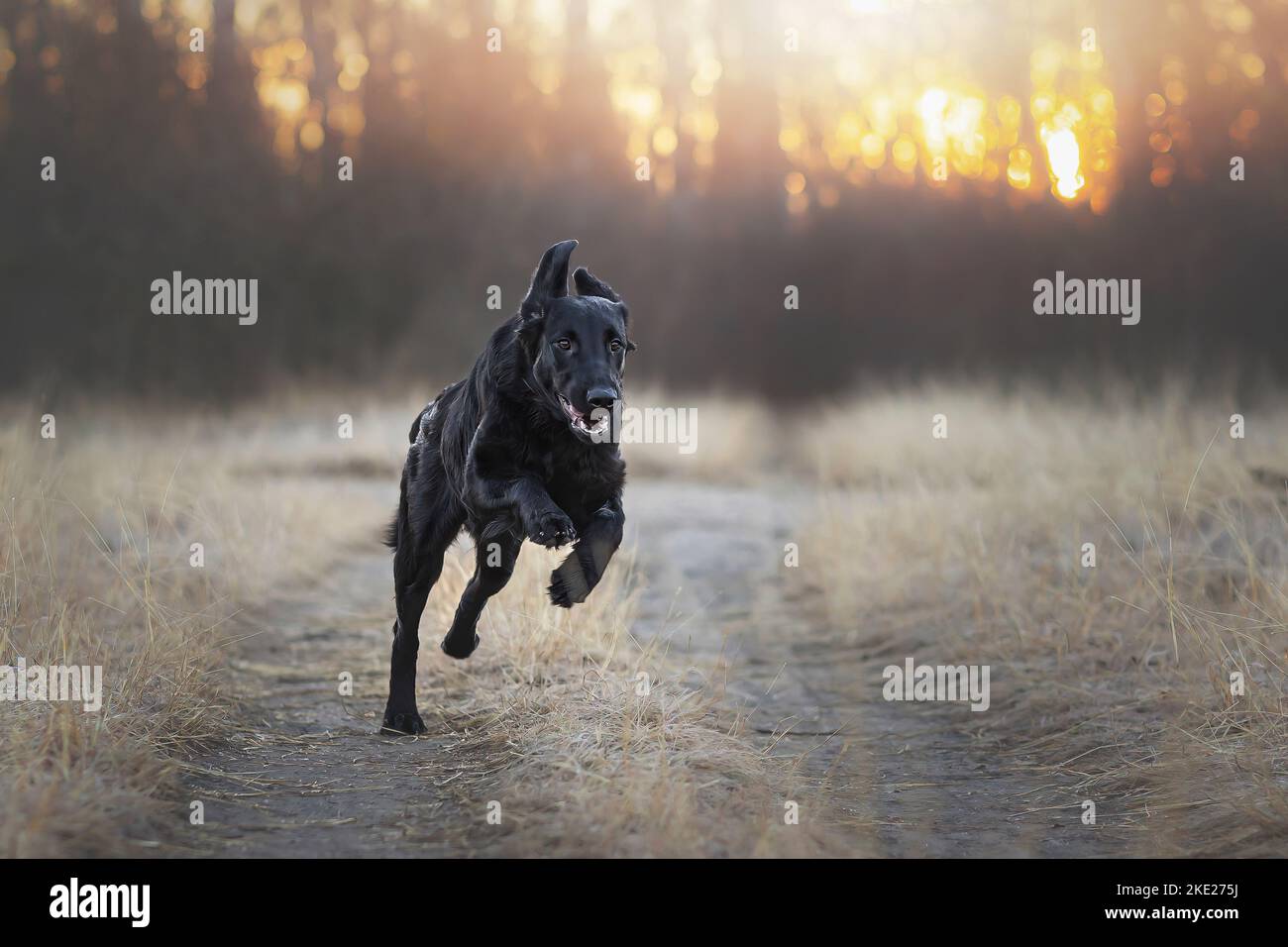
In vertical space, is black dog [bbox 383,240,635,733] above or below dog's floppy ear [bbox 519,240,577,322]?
below

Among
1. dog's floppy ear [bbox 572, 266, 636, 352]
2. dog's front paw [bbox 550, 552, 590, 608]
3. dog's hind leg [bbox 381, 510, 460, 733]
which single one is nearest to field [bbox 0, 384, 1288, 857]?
dog's hind leg [bbox 381, 510, 460, 733]

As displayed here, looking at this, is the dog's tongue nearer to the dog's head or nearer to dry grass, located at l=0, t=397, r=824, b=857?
the dog's head

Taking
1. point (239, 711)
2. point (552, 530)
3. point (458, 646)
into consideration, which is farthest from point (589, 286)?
point (239, 711)

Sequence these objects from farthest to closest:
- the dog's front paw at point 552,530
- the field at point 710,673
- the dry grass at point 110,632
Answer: the dog's front paw at point 552,530
the field at point 710,673
the dry grass at point 110,632

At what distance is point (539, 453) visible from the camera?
14.9 feet

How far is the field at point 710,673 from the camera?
3666 millimetres

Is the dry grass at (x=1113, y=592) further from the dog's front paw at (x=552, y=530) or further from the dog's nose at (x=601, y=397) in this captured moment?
the dog's nose at (x=601, y=397)

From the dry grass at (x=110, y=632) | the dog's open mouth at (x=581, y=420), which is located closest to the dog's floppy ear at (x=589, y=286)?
the dog's open mouth at (x=581, y=420)

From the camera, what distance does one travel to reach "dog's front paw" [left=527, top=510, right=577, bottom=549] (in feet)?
13.3

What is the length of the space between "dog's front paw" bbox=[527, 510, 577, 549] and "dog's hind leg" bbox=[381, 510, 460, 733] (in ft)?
3.59

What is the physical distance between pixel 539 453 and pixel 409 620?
3.75 ft

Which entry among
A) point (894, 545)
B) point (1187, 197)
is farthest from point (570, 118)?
point (894, 545)

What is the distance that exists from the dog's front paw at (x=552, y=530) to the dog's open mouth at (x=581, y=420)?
0.35 meters

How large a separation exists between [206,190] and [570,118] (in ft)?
21.7
